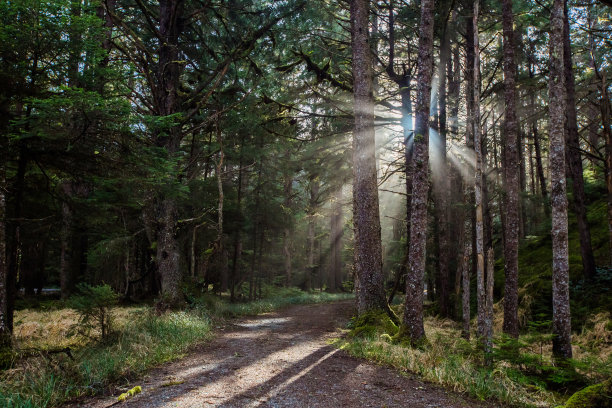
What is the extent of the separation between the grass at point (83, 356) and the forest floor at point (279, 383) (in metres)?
0.34

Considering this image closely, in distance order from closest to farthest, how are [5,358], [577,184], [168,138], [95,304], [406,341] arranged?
[5,358] → [95,304] → [406,341] → [168,138] → [577,184]

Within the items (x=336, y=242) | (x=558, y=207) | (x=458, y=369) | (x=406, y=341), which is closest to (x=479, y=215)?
(x=558, y=207)

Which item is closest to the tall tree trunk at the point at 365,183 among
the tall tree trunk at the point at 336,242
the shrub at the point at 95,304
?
the shrub at the point at 95,304

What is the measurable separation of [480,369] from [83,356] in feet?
22.5

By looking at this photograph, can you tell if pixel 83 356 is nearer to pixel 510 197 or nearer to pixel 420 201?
pixel 420 201

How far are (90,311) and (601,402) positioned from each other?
330 inches

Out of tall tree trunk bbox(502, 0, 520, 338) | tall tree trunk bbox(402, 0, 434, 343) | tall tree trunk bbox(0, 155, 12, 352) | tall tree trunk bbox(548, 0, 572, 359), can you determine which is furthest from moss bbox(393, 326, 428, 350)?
tall tree trunk bbox(0, 155, 12, 352)

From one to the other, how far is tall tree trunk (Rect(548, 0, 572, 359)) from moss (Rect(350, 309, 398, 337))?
338cm

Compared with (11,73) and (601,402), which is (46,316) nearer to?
(11,73)

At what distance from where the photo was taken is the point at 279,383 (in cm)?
523

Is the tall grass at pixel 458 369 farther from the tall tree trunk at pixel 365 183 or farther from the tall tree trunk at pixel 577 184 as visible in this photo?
the tall tree trunk at pixel 577 184

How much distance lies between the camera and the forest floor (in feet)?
14.5

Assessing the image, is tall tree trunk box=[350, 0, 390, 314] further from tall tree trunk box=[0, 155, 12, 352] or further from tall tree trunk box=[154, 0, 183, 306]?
tall tree trunk box=[0, 155, 12, 352]

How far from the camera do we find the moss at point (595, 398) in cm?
372
